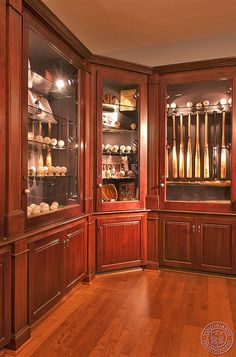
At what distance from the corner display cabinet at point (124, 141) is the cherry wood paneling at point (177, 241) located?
1.33 feet

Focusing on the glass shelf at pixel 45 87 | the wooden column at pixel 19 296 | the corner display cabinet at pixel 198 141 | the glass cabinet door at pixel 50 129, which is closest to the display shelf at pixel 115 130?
the corner display cabinet at pixel 198 141

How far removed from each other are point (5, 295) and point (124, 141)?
84.7 inches

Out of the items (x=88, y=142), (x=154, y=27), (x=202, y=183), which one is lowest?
(x=202, y=183)

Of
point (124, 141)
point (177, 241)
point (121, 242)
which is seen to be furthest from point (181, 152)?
point (121, 242)

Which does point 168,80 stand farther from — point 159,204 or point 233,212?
point 233,212

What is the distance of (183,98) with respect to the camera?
11.6ft

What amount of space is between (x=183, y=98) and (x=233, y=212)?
145 centimetres

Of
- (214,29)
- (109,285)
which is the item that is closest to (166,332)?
(109,285)

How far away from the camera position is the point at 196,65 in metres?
3.30

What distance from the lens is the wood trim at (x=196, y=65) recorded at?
319 cm

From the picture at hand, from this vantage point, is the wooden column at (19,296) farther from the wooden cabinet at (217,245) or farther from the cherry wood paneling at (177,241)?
the wooden cabinet at (217,245)

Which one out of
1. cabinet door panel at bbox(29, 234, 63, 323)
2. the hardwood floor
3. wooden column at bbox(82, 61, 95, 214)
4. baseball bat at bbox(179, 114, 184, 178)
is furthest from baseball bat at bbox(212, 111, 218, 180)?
cabinet door panel at bbox(29, 234, 63, 323)

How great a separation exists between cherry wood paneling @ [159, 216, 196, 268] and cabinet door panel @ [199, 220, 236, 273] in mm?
126

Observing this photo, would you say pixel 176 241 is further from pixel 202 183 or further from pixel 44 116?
pixel 44 116
